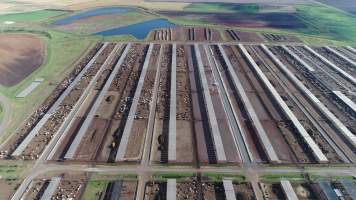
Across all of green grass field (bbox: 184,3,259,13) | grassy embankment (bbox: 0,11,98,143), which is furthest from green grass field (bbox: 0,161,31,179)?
green grass field (bbox: 184,3,259,13)

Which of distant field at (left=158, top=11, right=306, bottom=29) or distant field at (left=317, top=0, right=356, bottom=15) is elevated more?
distant field at (left=317, top=0, right=356, bottom=15)

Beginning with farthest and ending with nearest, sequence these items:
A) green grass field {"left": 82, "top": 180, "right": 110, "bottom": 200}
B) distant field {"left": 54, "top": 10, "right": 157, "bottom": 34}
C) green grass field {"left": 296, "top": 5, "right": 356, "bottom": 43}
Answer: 1. distant field {"left": 54, "top": 10, "right": 157, "bottom": 34}
2. green grass field {"left": 296, "top": 5, "right": 356, "bottom": 43}
3. green grass field {"left": 82, "top": 180, "right": 110, "bottom": 200}

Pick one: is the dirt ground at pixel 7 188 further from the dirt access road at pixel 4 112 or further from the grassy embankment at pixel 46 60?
the dirt access road at pixel 4 112

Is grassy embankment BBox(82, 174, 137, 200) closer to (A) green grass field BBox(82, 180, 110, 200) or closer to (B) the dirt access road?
(A) green grass field BBox(82, 180, 110, 200)

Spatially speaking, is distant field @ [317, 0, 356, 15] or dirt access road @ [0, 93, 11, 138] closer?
dirt access road @ [0, 93, 11, 138]

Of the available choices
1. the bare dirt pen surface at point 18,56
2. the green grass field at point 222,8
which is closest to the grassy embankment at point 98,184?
the bare dirt pen surface at point 18,56

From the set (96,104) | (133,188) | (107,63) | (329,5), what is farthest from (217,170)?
(329,5)

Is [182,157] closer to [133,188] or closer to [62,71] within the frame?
[133,188]
